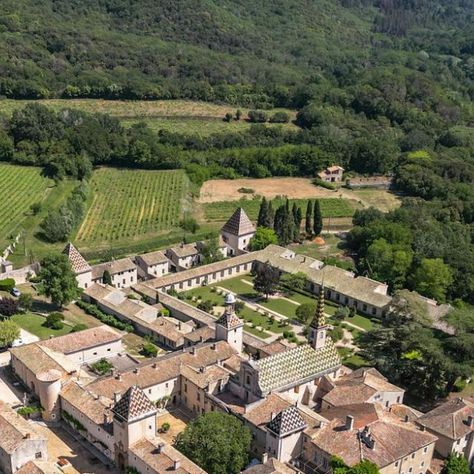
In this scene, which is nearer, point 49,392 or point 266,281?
point 49,392

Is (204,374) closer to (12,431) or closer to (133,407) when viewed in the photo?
(133,407)

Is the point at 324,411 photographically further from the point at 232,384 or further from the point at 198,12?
the point at 198,12

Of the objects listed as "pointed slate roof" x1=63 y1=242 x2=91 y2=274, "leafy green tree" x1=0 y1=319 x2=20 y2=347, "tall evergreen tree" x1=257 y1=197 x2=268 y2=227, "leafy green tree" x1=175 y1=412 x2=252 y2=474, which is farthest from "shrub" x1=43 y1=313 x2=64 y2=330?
"tall evergreen tree" x1=257 y1=197 x2=268 y2=227

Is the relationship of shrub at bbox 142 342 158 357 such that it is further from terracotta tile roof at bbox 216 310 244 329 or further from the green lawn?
the green lawn

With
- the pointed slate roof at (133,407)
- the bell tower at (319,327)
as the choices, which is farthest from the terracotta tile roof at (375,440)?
the pointed slate roof at (133,407)

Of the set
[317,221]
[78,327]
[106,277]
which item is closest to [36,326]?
[78,327]

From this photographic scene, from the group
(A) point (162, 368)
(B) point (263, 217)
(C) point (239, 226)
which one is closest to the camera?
(A) point (162, 368)

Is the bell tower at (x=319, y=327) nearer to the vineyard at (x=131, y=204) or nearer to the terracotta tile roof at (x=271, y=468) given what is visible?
the terracotta tile roof at (x=271, y=468)
